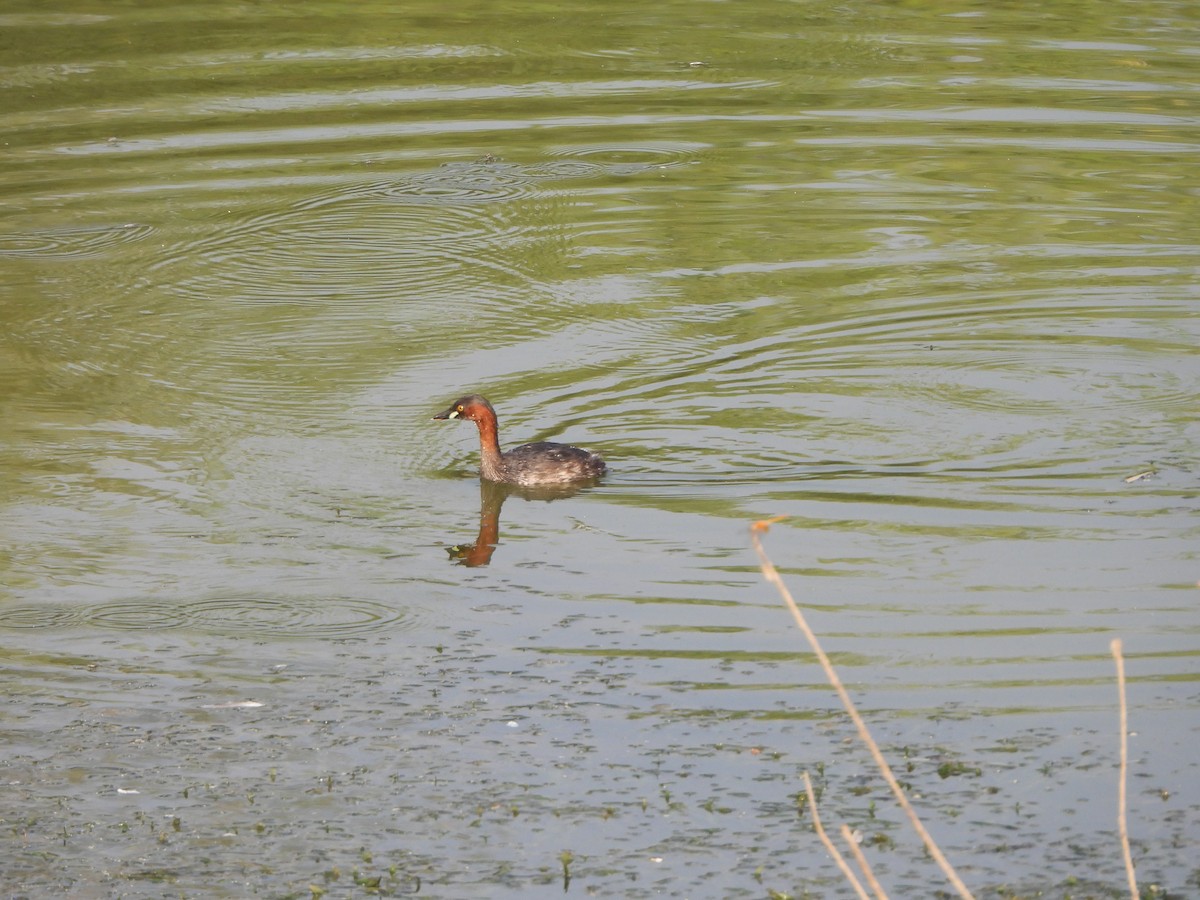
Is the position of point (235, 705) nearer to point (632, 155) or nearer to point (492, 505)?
point (492, 505)

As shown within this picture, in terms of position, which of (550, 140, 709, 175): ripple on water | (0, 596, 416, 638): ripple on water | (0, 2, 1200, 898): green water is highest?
(550, 140, 709, 175): ripple on water

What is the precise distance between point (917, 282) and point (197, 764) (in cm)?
735

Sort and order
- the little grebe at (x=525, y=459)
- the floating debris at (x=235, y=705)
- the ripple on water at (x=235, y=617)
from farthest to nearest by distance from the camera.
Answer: the little grebe at (x=525, y=459)
the ripple on water at (x=235, y=617)
the floating debris at (x=235, y=705)

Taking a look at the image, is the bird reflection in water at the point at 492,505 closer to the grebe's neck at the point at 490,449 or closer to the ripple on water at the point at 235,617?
the grebe's neck at the point at 490,449

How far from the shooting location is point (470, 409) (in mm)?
10539

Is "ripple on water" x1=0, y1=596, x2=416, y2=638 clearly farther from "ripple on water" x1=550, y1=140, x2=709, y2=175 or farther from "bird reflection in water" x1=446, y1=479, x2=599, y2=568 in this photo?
"ripple on water" x1=550, y1=140, x2=709, y2=175

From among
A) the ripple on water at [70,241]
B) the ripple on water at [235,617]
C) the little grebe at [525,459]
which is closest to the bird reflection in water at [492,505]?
the little grebe at [525,459]

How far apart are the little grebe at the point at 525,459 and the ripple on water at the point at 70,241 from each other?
5363mm

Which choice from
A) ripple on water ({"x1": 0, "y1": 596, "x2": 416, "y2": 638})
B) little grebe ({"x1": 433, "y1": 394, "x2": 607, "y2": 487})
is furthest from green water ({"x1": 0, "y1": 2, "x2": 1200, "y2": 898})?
little grebe ({"x1": 433, "y1": 394, "x2": 607, "y2": 487})

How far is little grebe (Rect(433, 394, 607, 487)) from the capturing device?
10117mm

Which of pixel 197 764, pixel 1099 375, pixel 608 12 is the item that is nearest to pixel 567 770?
pixel 197 764

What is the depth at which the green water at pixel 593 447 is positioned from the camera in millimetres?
6902

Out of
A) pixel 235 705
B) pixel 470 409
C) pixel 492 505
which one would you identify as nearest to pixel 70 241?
pixel 470 409

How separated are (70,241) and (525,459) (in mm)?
6348
